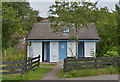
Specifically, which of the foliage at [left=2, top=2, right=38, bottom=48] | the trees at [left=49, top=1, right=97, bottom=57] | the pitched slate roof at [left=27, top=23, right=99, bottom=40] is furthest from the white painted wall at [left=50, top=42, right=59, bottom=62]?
the trees at [left=49, top=1, right=97, bottom=57]

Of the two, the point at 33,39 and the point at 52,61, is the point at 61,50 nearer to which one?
the point at 52,61

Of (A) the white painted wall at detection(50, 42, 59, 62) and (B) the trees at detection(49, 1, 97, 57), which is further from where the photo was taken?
(A) the white painted wall at detection(50, 42, 59, 62)

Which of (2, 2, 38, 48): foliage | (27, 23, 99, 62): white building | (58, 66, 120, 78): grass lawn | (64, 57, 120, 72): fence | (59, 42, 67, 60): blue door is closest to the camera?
(58, 66, 120, 78): grass lawn

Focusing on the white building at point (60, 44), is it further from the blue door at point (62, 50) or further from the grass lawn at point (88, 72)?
the grass lawn at point (88, 72)

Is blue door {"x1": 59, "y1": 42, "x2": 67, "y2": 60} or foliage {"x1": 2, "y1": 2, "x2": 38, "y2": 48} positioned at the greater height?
foliage {"x1": 2, "y1": 2, "x2": 38, "y2": 48}

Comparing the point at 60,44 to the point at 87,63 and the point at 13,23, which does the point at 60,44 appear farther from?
the point at 87,63

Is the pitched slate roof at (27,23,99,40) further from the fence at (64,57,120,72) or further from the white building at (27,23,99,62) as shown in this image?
the fence at (64,57,120,72)

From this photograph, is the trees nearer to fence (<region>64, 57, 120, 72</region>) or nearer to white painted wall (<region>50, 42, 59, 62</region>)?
fence (<region>64, 57, 120, 72</region>)

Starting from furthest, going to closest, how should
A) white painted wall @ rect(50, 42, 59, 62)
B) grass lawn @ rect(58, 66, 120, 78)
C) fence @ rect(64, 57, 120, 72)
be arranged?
white painted wall @ rect(50, 42, 59, 62), fence @ rect(64, 57, 120, 72), grass lawn @ rect(58, 66, 120, 78)

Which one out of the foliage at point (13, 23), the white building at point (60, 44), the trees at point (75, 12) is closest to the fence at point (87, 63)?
the trees at point (75, 12)

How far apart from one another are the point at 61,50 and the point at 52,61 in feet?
5.51

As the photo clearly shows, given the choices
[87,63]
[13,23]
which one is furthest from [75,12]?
[13,23]

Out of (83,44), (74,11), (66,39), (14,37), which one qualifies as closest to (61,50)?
(66,39)

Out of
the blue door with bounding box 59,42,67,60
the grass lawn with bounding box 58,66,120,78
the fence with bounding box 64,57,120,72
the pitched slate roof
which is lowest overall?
the grass lawn with bounding box 58,66,120,78
